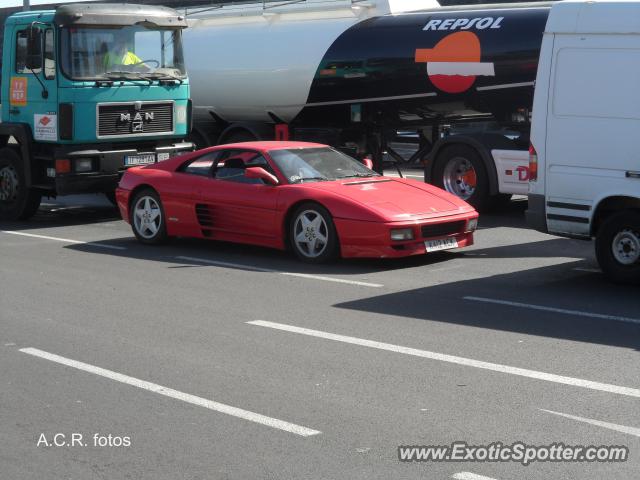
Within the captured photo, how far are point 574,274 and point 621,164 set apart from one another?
1.40m

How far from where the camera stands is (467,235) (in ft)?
38.0

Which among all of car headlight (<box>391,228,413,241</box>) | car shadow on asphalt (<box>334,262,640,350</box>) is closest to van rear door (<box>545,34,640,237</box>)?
car shadow on asphalt (<box>334,262,640,350</box>)

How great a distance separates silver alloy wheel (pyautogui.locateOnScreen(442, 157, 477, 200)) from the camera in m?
Answer: 15.8

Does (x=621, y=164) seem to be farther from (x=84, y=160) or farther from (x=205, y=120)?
(x=205, y=120)

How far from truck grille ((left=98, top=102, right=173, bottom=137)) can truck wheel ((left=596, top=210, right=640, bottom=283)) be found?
7.91 m

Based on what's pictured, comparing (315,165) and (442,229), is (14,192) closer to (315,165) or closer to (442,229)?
(315,165)

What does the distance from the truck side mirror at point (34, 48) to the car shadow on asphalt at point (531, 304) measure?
778 centimetres

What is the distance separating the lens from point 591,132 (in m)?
9.99

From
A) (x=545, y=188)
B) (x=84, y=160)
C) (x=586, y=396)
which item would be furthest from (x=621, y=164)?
(x=84, y=160)

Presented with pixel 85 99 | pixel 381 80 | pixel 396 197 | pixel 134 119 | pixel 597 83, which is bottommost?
pixel 396 197

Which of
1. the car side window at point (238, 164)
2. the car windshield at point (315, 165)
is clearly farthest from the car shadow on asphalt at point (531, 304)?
the car side window at point (238, 164)

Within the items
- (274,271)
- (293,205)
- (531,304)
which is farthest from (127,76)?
(531,304)

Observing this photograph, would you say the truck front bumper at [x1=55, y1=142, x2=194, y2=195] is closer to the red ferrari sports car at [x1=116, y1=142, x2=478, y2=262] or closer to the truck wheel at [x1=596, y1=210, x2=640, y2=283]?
the red ferrari sports car at [x1=116, y1=142, x2=478, y2=262]

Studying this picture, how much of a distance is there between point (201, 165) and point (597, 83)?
4.86 m
